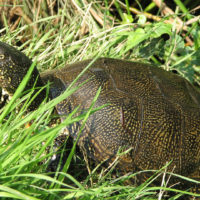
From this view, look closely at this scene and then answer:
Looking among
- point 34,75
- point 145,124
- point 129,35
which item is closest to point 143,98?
point 145,124

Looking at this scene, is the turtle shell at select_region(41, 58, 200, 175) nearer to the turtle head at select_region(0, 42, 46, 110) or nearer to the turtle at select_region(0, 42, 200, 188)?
the turtle at select_region(0, 42, 200, 188)

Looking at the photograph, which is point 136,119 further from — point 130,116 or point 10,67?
point 10,67

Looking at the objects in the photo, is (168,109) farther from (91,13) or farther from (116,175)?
(91,13)

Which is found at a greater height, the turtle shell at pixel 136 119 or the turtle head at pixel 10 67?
the turtle head at pixel 10 67

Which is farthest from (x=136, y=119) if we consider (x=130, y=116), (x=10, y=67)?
(x=10, y=67)

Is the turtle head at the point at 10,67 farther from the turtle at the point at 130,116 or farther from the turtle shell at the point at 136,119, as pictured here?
the turtle shell at the point at 136,119

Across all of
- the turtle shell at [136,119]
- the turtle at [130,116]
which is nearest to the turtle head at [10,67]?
the turtle at [130,116]
